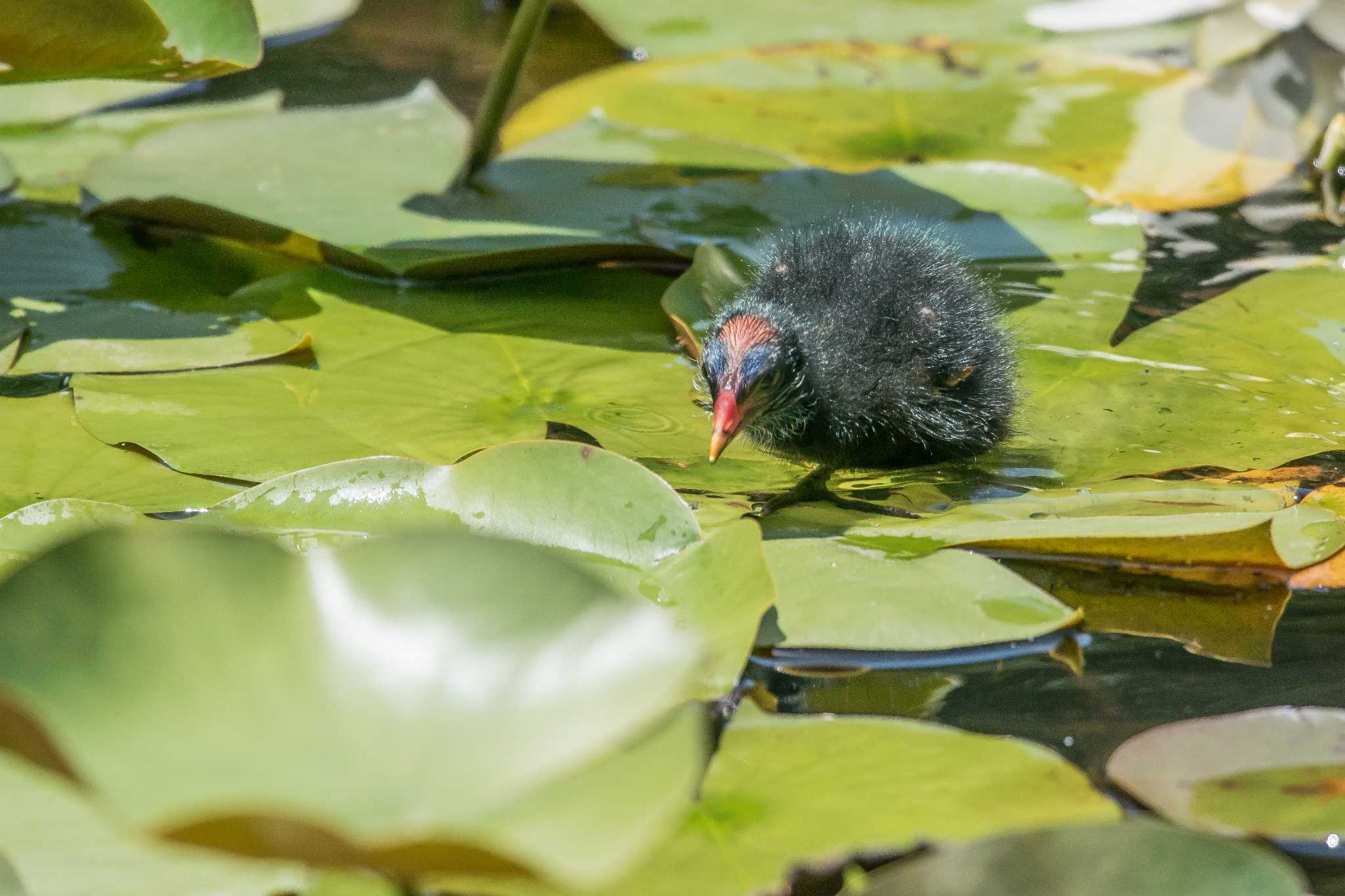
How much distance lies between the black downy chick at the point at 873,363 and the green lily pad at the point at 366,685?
105 centimetres

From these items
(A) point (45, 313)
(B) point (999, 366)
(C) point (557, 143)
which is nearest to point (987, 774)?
(B) point (999, 366)

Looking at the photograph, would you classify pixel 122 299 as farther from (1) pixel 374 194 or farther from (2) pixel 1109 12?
(2) pixel 1109 12

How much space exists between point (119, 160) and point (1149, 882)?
91.5 inches

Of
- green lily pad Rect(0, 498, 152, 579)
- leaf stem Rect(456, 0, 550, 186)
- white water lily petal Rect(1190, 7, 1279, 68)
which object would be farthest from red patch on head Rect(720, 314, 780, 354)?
white water lily petal Rect(1190, 7, 1279, 68)

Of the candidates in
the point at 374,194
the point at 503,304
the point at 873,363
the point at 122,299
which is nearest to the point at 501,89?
the point at 374,194

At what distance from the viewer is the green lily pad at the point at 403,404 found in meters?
1.78

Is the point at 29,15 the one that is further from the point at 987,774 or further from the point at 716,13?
the point at 716,13

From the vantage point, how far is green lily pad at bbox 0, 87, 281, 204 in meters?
2.59

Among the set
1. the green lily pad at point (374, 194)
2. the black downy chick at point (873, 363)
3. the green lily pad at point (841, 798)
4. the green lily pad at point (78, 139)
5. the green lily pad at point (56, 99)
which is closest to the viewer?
the green lily pad at point (841, 798)

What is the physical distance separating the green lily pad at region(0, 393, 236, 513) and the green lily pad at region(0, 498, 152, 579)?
10 centimetres

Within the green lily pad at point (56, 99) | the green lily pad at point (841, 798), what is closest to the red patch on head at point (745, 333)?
the green lily pad at point (841, 798)

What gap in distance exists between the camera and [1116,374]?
6.78ft

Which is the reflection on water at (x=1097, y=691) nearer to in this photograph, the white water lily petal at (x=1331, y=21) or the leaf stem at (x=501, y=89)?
the leaf stem at (x=501, y=89)

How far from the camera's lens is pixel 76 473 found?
169cm
